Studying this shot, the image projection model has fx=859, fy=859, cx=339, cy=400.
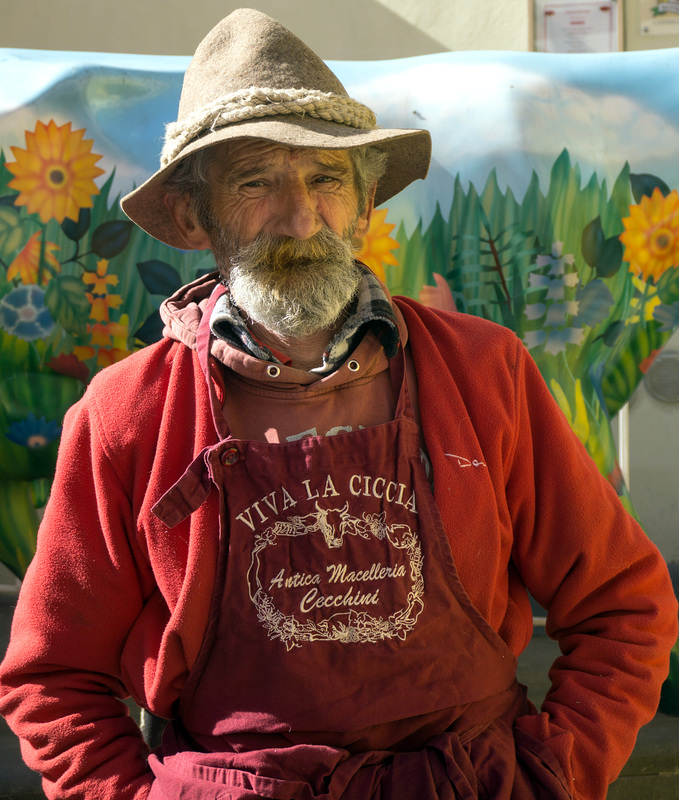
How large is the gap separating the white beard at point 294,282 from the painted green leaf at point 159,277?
2.64ft

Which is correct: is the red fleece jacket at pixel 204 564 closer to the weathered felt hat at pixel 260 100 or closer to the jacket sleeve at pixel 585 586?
the jacket sleeve at pixel 585 586

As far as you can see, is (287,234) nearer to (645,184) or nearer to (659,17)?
(645,184)

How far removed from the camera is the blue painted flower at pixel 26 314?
209cm

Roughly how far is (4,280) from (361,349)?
3.81ft

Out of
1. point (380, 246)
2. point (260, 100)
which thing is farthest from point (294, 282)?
point (380, 246)

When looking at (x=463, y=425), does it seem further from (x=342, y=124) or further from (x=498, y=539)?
(x=342, y=124)

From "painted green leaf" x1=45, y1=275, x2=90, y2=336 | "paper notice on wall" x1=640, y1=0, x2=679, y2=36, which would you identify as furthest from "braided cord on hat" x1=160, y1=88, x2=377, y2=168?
"paper notice on wall" x1=640, y1=0, x2=679, y2=36

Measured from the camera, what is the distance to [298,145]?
1.22m

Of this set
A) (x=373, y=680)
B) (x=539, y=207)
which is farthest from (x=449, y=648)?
(x=539, y=207)

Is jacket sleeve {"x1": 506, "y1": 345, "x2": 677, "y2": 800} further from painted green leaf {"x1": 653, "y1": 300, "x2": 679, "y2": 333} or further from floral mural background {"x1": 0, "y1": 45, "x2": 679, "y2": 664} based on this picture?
painted green leaf {"x1": 653, "y1": 300, "x2": 679, "y2": 333}

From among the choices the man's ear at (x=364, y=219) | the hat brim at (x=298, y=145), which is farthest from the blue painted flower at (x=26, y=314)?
the man's ear at (x=364, y=219)

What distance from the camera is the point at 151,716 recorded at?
1.64 m

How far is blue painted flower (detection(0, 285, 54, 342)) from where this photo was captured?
2.09 metres

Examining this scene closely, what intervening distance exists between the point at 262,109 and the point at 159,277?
2.98ft
